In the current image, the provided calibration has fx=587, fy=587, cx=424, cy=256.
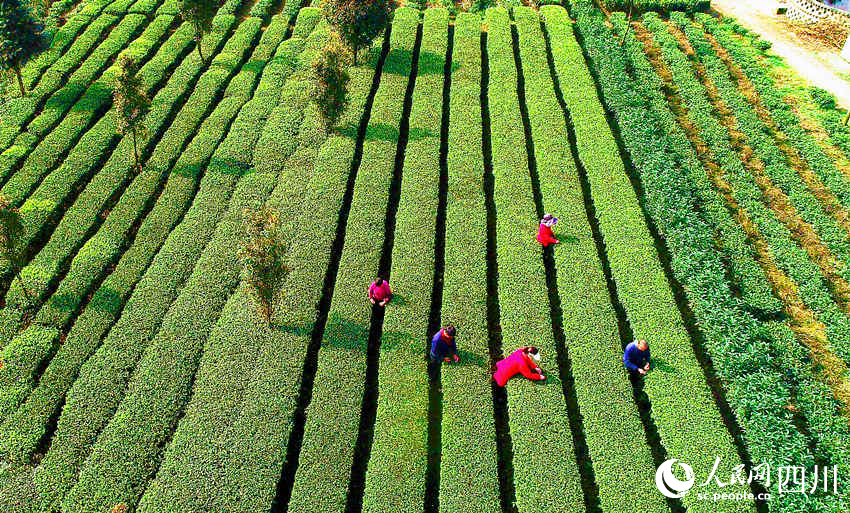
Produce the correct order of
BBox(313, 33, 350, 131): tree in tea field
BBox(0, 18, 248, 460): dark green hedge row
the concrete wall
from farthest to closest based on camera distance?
the concrete wall, BBox(313, 33, 350, 131): tree in tea field, BBox(0, 18, 248, 460): dark green hedge row

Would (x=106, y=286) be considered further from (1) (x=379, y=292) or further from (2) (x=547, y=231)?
(2) (x=547, y=231)

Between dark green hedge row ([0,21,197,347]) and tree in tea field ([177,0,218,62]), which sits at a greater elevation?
tree in tea field ([177,0,218,62])

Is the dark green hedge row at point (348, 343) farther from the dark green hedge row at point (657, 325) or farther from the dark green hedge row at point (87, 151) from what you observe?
the dark green hedge row at point (87, 151)

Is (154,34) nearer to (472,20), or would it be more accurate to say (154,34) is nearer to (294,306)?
(472,20)

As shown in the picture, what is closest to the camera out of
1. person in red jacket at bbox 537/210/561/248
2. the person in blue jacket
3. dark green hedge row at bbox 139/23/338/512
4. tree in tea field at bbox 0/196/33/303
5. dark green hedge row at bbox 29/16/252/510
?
dark green hedge row at bbox 139/23/338/512

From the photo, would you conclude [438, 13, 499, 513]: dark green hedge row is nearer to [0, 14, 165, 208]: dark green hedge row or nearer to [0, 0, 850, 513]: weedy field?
[0, 0, 850, 513]: weedy field

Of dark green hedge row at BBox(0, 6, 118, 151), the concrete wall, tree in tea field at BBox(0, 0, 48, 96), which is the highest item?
the concrete wall

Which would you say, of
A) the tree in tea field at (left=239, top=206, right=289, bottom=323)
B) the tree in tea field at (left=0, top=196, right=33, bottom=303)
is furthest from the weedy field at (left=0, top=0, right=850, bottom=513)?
the tree in tea field at (left=0, top=196, right=33, bottom=303)

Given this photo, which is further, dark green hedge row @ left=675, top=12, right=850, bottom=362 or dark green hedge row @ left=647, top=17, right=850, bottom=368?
dark green hedge row @ left=647, top=17, right=850, bottom=368
